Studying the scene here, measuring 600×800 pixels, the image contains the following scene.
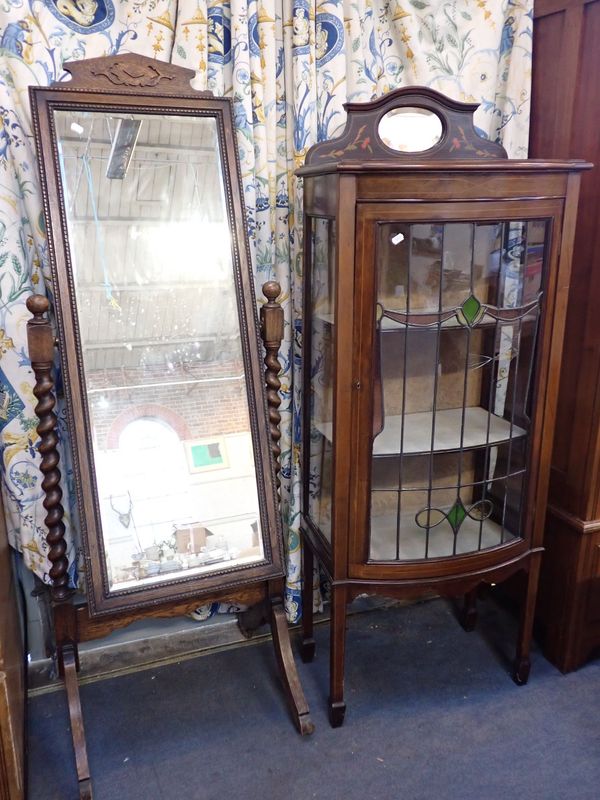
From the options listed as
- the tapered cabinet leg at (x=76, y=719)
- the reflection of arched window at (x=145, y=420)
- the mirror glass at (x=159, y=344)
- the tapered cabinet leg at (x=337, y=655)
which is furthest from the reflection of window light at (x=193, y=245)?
the tapered cabinet leg at (x=76, y=719)

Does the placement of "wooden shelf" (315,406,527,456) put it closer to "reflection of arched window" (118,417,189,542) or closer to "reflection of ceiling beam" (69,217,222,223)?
"reflection of arched window" (118,417,189,542)

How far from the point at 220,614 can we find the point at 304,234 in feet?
4.09

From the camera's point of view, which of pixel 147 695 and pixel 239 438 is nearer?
pixel 239 438

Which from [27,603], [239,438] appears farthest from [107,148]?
[27,603]

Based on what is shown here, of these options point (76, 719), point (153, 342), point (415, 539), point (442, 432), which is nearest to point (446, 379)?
point (442, 432)

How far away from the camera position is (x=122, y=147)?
1.56m

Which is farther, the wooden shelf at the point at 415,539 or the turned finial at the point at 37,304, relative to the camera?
the wooden shelf at the point at 415,539

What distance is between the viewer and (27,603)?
6.31ft

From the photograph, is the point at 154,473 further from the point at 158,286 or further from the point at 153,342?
the point at 158,286

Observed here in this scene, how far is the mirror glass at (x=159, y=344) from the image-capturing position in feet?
5.04

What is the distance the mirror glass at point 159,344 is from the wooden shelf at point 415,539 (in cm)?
31

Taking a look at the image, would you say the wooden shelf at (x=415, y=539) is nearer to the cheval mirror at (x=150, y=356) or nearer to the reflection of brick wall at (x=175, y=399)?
the cheval mirror at (x=150, y=356)

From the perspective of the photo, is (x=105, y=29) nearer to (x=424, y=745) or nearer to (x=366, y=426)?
(x=366, y=426)

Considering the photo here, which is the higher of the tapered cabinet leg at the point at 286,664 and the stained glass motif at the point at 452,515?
the stained glass motif at the point at 452,515
